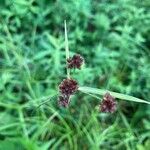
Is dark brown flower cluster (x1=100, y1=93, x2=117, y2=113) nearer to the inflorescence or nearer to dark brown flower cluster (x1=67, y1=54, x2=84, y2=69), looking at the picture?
the inflorescence

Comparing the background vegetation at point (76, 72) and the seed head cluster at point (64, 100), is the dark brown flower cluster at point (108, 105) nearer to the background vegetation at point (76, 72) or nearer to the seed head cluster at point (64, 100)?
the seed head cluster at point (64, 100)

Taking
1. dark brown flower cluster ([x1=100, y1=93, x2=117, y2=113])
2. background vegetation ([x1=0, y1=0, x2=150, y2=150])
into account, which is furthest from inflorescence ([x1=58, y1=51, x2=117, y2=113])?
background vegetation ([x1=0, y1=0, x2=150, y2=150])

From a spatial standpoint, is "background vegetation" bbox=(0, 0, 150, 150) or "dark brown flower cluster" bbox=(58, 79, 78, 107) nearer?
"dark brown flower cluster" bbox=(58, 79, 78, 107)

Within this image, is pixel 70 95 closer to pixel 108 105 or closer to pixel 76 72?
pixel 108 105

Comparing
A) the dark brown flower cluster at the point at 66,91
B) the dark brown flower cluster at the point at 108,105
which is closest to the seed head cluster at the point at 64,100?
the dark brown flower cluster at the point at 66,91

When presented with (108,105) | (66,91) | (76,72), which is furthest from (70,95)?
(76,72)

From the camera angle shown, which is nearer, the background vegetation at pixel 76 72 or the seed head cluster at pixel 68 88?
the seed head cluster at pixel 68 88

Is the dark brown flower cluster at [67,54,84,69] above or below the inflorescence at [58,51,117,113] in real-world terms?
above

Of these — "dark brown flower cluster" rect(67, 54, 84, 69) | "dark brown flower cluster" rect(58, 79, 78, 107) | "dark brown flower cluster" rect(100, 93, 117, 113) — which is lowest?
"dark brown flower cluster" rect(100, 93, 117, 113)
